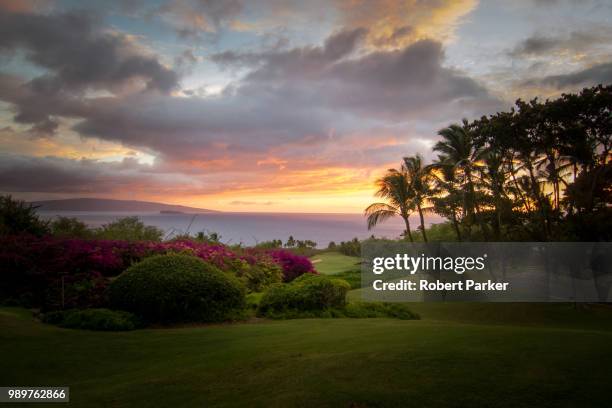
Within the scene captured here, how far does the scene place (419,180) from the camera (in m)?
24.4

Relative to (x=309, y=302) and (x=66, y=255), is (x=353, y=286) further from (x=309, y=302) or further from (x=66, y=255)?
(x=66, y=255)

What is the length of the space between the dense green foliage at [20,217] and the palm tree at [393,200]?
55.7 ft

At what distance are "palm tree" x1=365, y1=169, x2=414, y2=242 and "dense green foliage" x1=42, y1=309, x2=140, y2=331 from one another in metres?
17.0

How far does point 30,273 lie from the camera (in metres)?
10.8

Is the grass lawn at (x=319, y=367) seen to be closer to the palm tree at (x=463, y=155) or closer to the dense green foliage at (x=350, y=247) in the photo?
the palm tree at (x=463, y=155)

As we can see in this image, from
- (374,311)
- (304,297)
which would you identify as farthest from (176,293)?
(374,311)

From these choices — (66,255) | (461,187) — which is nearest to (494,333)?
(66,255)

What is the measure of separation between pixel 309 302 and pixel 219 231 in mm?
9052

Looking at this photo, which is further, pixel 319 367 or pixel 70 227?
pixel 70 227

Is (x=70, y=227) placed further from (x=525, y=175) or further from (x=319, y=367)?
(x=525, y=175)

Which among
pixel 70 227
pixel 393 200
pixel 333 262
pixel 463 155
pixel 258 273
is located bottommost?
pixel 333 262

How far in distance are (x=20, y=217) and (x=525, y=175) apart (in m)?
26.3

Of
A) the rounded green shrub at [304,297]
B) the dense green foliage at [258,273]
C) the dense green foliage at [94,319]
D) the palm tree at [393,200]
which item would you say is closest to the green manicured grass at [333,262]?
the palm tree at [393,200]

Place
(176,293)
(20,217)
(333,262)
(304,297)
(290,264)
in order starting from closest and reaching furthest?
(176,293), (304,297), (20,217), (290,264), (333,262)
